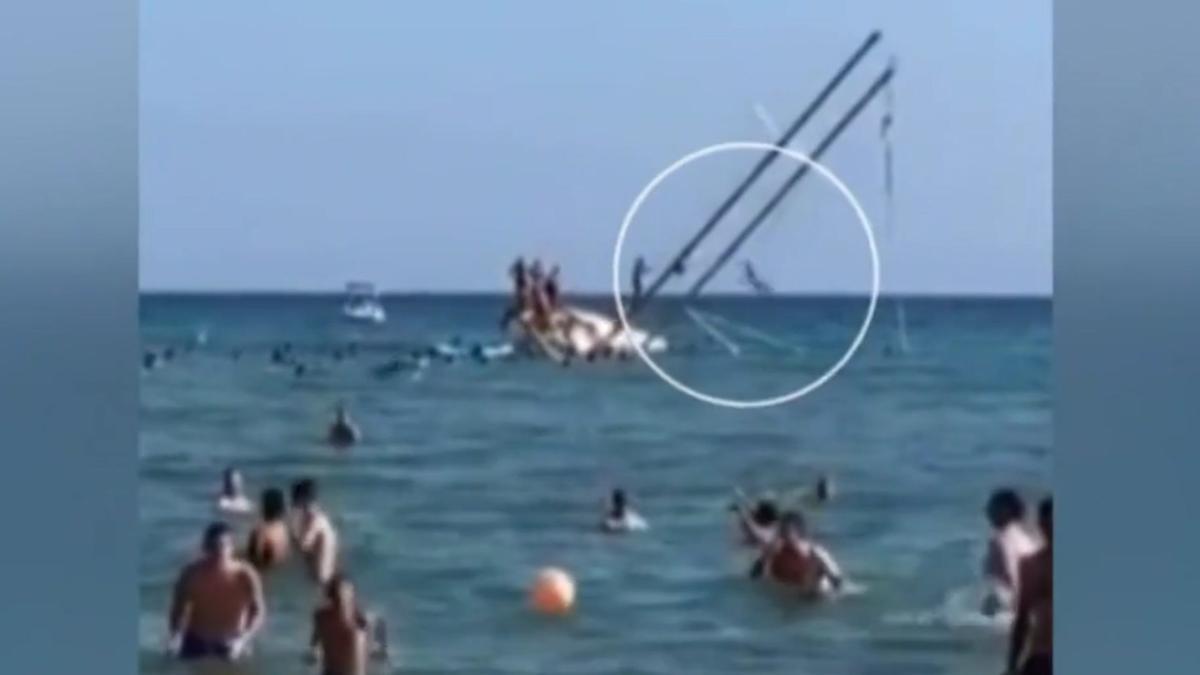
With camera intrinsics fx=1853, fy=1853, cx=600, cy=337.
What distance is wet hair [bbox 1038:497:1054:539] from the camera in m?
2.51

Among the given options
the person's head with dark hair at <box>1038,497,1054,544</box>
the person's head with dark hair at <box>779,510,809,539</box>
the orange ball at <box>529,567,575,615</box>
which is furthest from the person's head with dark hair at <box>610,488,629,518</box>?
the person's head with dark hair at <box>1038,497,1054,544</box>

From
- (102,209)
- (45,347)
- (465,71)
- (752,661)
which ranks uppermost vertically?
(465,71)

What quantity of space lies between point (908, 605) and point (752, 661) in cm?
23

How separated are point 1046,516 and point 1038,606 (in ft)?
0.40

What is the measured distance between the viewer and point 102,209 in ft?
8.34

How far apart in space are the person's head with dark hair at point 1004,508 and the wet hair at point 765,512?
0.96 ft

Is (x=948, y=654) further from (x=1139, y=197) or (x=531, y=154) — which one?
(x=531, y=154)

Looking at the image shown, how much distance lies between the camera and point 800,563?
2.53 m

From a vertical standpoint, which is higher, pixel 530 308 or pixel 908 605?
pixel 530 308

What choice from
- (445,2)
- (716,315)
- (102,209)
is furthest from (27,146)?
(716,315)

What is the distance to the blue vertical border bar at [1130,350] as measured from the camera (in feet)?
8.14

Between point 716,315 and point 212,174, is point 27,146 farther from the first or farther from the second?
point 716,315

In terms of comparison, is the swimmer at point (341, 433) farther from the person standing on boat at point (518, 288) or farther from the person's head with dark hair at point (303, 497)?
the person standing on boat at point (518, 288)

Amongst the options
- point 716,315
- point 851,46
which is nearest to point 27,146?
point 716,315
